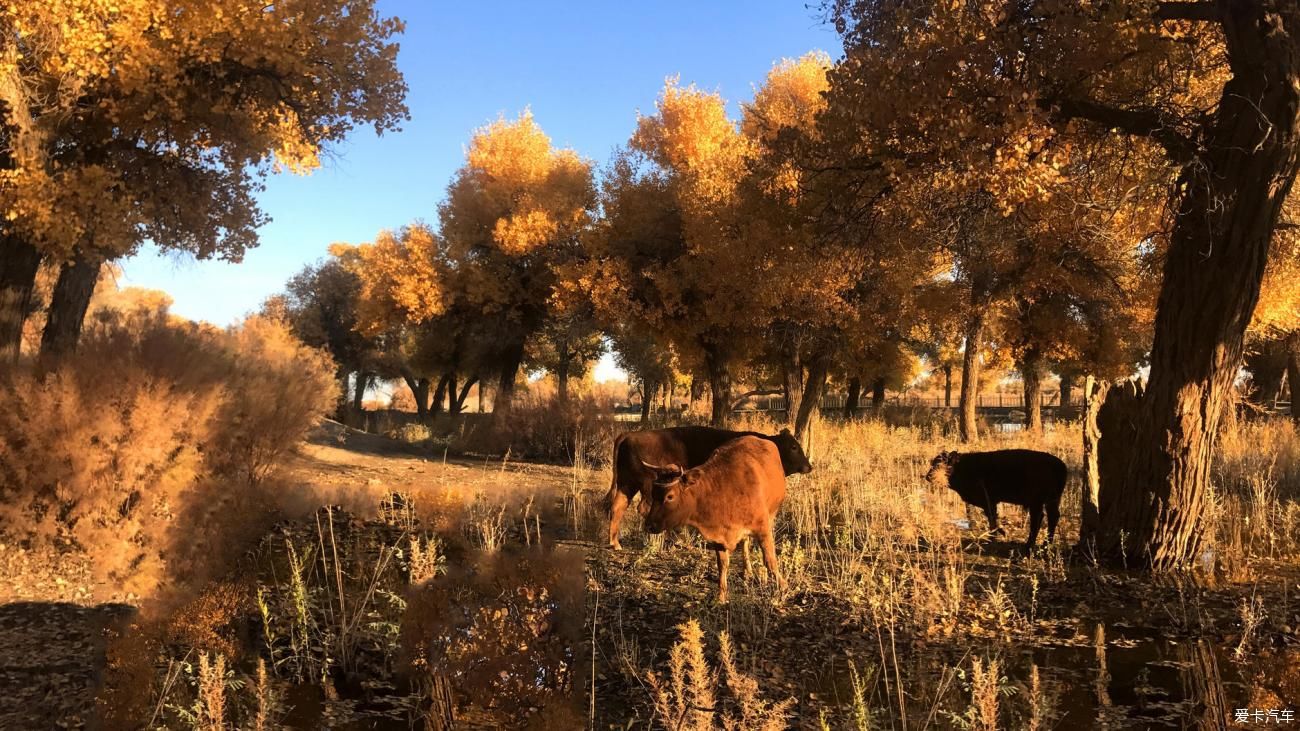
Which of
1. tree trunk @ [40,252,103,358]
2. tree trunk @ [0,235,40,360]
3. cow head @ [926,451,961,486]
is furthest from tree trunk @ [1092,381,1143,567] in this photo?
tree trunk @ [0,235,40,360]

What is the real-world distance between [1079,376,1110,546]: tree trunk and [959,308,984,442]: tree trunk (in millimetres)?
12097

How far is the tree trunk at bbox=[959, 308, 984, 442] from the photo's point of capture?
66.2ft

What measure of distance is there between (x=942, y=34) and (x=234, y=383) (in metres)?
8.59

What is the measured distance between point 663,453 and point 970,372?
15.2 meters

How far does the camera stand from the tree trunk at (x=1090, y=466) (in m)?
7.84

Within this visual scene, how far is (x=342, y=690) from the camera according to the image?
14.8 ft

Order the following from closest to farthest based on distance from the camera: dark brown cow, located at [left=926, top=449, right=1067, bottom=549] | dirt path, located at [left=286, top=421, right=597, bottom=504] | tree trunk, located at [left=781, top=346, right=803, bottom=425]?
1. dark brown cow, located at [left=926, top=449, right=1067, bottom=549]
2. dirt path, located at [left=286, top=421, right=597, bottom=504]
3. tree trunk, located at [left=781, top=346, right=803, bottom=425]

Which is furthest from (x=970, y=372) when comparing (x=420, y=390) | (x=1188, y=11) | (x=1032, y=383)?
(x=420, y=390)

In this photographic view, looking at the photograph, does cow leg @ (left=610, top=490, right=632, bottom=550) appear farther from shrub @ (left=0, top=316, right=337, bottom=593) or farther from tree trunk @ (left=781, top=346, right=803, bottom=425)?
tree trunk @ (left=781, top=346, right=803, bottom=425)

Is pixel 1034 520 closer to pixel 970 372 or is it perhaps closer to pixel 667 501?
pixel 667 501

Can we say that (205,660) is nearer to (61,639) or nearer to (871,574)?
(61,639)

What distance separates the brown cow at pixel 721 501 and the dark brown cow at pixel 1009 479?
3335 mm

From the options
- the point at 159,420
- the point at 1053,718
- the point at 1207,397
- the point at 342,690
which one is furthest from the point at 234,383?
the point at 1207,397

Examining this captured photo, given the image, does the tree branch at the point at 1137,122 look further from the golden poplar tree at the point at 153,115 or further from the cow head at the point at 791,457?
the golden poplar tree at the point at 153,115
